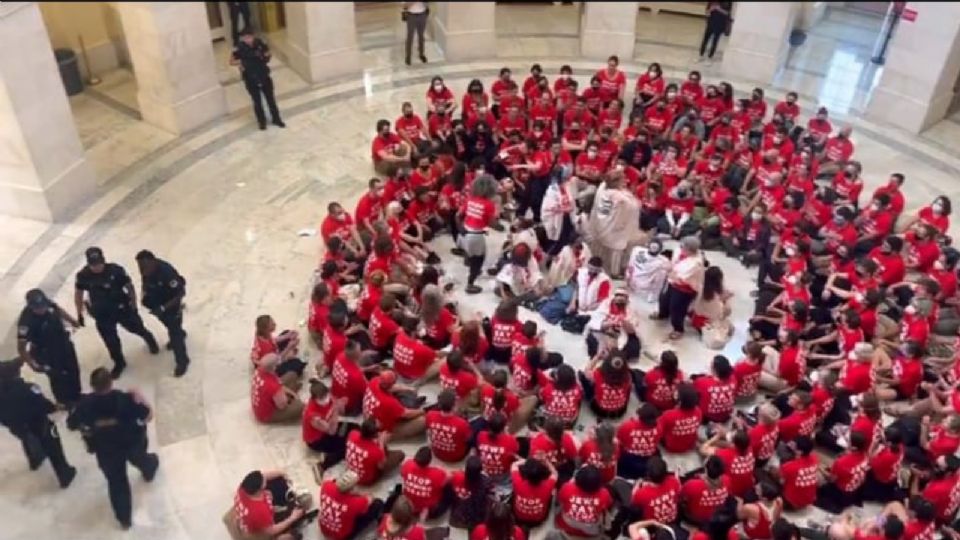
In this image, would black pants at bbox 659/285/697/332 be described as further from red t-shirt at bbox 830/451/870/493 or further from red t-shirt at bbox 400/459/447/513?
red t-shirt at bbox 400/459/447/513

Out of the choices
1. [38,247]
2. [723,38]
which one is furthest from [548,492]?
[723,38]

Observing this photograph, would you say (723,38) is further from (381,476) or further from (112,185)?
(381,476)

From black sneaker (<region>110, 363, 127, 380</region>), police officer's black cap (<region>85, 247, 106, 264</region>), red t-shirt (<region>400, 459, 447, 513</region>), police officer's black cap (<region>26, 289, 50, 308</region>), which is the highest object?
police officer's black cap (<region>85, 247, 106, 264</region>)

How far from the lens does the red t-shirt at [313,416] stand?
25.5ft

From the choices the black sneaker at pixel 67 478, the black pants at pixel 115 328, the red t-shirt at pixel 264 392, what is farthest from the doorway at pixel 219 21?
the black sneaker at pixel 67 478

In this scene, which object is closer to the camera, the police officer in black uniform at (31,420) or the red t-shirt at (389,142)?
the police officer in black uniform at (31,420)

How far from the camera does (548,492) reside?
7055 mm

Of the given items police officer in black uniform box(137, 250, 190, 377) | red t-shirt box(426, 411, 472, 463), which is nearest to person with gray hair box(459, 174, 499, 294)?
red t-shirt box(426, 411, 472, 463)

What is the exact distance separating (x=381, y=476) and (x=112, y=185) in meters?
7.23

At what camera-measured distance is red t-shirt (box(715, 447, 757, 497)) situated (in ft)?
23.6

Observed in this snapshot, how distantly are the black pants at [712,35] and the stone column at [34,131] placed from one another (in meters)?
11.3

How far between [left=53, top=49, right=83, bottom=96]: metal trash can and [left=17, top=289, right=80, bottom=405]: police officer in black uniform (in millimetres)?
8255

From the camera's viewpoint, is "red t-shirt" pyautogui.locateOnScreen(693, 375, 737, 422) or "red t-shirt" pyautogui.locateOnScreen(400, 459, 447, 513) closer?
"red t-shirt" pyautogui.locateOnScreen(400, 459, 447, 513)

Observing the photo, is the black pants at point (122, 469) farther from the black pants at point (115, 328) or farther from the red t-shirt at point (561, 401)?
the red t-shirt at point (561, 401)
